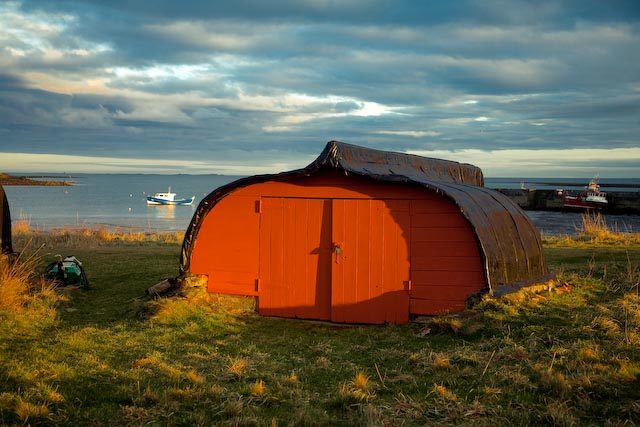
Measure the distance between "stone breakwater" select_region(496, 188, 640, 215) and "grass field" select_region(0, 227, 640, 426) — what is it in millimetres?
47371

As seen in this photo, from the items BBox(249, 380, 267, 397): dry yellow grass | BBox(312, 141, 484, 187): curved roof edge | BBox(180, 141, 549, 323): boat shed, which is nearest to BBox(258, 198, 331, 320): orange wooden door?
BBox(180, 141, 549, 323): boat shed

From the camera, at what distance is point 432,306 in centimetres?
1065

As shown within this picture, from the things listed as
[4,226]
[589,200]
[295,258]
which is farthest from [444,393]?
[589,200]

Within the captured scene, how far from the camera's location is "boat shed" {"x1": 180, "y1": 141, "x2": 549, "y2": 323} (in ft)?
34.8

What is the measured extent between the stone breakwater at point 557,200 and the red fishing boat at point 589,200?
0.91 metres

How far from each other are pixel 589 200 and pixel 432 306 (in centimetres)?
4820

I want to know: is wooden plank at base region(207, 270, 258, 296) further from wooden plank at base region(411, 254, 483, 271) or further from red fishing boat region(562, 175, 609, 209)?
red fishing boat region(562, 175, 609, 209)

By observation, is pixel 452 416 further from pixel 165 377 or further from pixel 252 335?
pixel 252 335

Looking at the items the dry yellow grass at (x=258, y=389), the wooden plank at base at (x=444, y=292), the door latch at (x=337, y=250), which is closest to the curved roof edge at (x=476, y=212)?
the wooden plank at base at (x=444, y=292)

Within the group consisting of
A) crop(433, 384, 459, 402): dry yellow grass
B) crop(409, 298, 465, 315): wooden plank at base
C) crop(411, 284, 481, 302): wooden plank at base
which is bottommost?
crop(433, 384, 459, 402): dry yellow grass

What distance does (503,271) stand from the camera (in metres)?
10.8

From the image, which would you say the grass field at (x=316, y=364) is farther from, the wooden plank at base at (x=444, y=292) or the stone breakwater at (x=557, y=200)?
the stone breakwater at (x=557, y=200)

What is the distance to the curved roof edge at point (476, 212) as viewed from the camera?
10453mm

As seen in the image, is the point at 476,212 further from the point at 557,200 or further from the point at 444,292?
the point at 557,200
